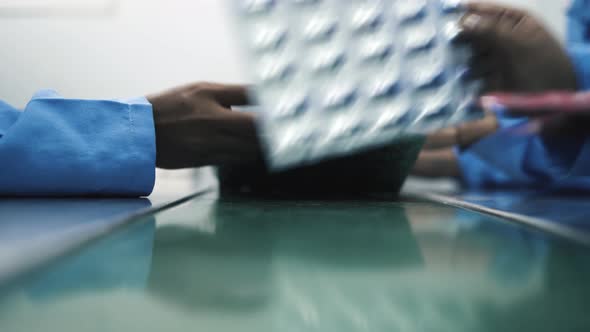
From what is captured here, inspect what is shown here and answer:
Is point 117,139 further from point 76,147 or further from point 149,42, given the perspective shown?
point 149,42

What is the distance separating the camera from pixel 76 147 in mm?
536

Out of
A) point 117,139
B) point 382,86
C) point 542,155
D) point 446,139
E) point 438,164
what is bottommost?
point 438,164

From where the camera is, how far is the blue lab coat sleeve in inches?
20.6

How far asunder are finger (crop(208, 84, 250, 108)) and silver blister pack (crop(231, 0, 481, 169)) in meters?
0.20

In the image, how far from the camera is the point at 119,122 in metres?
0.56

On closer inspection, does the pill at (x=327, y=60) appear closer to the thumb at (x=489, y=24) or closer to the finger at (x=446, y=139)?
the thumb at (x=489, y=24)

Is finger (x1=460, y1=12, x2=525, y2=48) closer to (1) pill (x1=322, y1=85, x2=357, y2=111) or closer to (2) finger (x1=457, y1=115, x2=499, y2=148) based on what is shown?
(1) pill (x1=322, y1=85, x2=357, y2=111)

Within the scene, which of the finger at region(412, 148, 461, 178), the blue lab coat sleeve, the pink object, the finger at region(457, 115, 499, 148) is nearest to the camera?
the pink object

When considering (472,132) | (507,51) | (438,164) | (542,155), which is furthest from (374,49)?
(438,164)

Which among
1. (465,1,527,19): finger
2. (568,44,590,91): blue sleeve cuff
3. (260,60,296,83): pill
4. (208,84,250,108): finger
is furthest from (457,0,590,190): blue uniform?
(208,84,250,108): finger

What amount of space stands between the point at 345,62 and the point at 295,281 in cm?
25

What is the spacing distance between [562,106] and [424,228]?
0.13 metres

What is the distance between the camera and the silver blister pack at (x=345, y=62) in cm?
38

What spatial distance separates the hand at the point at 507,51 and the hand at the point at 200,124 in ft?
0.97
